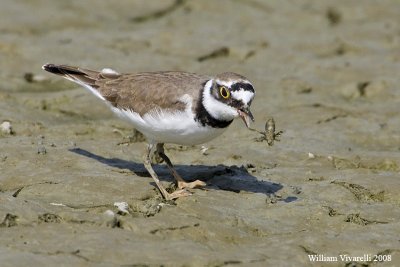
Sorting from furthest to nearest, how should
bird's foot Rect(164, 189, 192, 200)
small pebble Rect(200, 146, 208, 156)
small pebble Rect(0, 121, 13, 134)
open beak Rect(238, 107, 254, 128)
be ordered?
small pebble Rect(0, 121, 13, 134), small pebble Rect(200, 146, 208, 156), bird's foot Rect(164, 189, 192, 200), open beak Rect(238, 107, 254, 128)

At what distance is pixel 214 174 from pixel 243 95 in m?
1.23

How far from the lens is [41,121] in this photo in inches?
363

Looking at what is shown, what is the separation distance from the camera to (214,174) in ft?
26.0

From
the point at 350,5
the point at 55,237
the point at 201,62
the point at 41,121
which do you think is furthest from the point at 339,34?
the point at 55,237

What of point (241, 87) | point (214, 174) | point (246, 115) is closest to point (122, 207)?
point (246, 115)

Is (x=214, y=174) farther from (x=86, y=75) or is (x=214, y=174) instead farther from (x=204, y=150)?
(x=86, y=75)

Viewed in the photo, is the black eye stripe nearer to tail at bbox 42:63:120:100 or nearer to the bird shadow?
the bird shadow

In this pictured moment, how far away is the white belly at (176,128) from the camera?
7.06 m

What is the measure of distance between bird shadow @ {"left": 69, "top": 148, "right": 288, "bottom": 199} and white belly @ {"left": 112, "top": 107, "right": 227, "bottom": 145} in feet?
1.92

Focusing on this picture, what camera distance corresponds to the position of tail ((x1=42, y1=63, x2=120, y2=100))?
8.20m

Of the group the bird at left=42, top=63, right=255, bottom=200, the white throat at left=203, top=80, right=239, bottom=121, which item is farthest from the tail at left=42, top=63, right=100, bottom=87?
the white throat at left=203, top=80, right=239, bottom=121

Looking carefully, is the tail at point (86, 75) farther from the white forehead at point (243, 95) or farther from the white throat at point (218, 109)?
the white forehead at point (243, 95)

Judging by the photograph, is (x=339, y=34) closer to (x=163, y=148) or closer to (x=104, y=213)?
(x=163, y=148)

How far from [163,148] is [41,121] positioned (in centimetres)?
182
